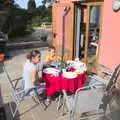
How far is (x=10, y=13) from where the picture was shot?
16.3 meters

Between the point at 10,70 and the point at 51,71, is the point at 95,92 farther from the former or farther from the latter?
the point at 10,70

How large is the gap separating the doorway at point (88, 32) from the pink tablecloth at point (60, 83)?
2389 mm

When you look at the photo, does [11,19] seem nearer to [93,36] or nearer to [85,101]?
[93,36]

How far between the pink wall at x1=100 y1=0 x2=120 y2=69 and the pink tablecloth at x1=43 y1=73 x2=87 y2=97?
176cm

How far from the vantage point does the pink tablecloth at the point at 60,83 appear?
489cm

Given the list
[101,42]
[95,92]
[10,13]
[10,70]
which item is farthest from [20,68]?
[10,13]

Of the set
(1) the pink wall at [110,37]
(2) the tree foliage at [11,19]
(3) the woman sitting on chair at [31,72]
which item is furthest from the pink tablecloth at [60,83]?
(2) the tree foliage at [11,19]

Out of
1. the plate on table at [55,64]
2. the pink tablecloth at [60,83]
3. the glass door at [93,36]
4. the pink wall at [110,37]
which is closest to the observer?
the pink tablecloth at [60,83]

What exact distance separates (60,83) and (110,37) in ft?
7.63

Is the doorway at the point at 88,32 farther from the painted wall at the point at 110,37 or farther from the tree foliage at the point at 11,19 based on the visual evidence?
the tree foliage at the point at 11,19

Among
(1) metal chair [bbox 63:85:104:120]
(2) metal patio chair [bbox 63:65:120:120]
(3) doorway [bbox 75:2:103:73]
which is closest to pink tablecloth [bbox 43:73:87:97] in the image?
(2) metal patio chair [bbox 63:65:120:120]

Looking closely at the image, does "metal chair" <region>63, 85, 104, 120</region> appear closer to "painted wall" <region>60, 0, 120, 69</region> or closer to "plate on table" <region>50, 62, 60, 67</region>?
"plate on table" <region>50, 62, 60, 67</region>

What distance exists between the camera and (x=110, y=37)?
21.5ft

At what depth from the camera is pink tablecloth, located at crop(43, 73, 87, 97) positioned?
489cm
